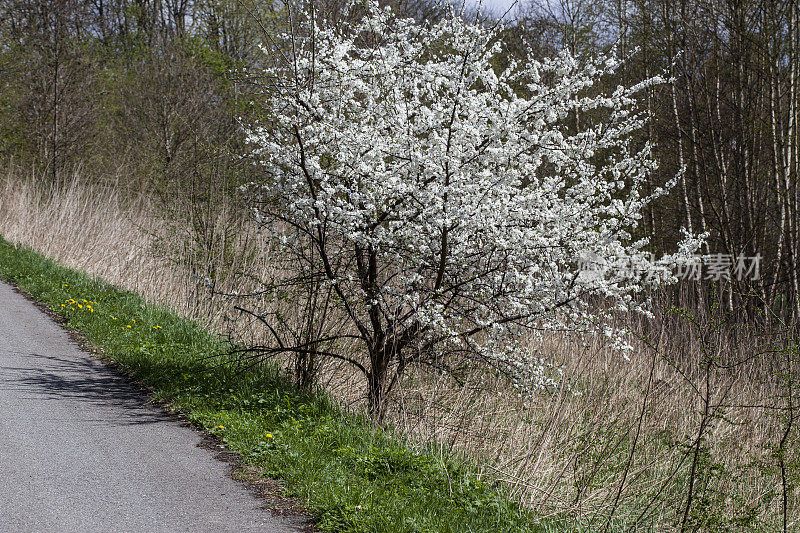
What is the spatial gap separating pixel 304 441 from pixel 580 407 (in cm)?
312

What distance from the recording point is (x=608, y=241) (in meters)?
5.91

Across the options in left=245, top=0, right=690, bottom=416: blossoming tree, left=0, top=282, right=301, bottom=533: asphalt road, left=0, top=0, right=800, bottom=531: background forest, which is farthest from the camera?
left=245, top=0, right=690, bottom=416: blossoming tree

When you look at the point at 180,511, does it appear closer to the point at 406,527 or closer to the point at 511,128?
the point at 406,527

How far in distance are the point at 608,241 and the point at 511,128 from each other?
132 cm

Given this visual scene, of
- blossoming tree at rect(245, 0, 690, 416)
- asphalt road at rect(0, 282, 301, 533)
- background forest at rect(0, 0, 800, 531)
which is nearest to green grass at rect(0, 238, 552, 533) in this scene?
asphalt road at rect(0, 282, 301, 533)

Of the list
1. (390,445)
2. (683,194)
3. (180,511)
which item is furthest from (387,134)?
(683,194)

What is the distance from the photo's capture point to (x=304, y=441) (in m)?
Result: 4.84

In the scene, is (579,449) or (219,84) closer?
(579,449)

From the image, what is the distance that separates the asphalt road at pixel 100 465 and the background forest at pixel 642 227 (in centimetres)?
162

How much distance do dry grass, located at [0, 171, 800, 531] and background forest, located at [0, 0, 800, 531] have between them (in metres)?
0.03

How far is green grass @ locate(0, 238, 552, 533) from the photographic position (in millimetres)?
3918
